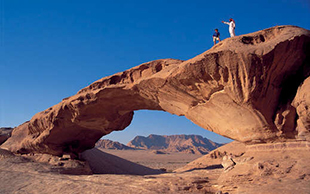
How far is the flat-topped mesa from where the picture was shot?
5199 mm

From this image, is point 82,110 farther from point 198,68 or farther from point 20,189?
point 198,68

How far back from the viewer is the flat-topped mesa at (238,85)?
17.1 ft

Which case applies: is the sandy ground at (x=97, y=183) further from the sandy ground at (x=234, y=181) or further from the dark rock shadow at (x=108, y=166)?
the dark rock shadow at (x=108, y=166)

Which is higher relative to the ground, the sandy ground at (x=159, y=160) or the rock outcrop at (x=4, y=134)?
the rock outcrop at (x=4, y=134)

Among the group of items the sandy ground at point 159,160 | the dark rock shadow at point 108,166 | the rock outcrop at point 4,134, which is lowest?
the sandy ground at point 159,160

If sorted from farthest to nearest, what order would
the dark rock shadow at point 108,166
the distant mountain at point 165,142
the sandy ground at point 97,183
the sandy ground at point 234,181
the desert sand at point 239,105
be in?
the distant mountain at point 165,142
the dark rock shadow at point 108,166
the sandy ground at point 97,183
the desert sand at point 239,105
the sandy ground at point 234,181

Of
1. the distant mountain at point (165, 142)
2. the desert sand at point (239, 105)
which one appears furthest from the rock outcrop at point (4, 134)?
the distant mountain at point (165, 142)

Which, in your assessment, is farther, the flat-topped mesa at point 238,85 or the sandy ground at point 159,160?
the sandy ground at point 159,160

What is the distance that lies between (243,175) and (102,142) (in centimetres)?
6803

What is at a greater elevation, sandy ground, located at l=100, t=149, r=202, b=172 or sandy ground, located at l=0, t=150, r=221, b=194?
sandy ground, located at l=0, t=150, r=221, b=194

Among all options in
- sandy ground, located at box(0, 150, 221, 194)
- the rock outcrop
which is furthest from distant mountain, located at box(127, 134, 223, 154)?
sandy ground, located at box(0, 150, 221, 194)

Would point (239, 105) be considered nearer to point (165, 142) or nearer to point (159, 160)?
point (159, 160)

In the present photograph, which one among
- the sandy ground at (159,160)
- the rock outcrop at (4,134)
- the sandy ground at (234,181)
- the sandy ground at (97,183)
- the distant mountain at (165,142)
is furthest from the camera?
the distant mountain at (165,142)

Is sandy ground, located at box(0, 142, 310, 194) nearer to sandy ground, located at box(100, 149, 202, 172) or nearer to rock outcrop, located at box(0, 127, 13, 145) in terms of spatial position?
rock outcrop, located at box(0, 127, 13, 145)
